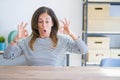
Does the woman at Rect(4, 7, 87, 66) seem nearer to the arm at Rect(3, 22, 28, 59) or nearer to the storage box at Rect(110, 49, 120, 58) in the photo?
the arm at Rect(3, 22, 28, 59)

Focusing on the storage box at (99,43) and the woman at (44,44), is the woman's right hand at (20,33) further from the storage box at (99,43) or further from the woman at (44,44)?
the storage box at (99,43)

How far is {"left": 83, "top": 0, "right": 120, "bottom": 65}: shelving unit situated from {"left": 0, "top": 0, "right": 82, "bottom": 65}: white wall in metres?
0.36

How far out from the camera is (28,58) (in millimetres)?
1934

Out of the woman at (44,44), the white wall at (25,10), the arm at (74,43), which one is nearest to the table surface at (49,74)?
the woman at (44,44)

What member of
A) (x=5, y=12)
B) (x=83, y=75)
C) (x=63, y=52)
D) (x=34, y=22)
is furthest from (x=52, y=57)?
(x=5, y=12)

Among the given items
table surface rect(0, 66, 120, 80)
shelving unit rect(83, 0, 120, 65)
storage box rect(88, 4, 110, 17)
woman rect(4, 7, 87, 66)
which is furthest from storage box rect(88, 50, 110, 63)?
table surface rect(0, 66, 120, 80)

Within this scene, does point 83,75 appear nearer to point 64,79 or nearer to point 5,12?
point 64,79

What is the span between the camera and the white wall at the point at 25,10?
3.31 meters

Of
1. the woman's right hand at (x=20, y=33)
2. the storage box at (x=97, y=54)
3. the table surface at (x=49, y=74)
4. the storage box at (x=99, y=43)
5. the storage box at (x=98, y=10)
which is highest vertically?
the storage box at (x=98, y=10)

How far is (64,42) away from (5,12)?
5.29ft

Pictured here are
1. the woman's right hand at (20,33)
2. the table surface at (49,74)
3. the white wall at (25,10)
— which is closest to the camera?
the table surface at (49,74)

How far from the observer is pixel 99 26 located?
3.08m

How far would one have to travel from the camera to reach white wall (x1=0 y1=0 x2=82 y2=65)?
3.31m

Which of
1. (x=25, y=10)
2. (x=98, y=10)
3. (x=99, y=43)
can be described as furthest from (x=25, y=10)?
(x=99, y=43)
